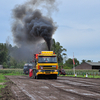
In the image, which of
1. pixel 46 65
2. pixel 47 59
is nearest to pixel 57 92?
pixel 46 65

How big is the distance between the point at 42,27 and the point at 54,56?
23.8 feet

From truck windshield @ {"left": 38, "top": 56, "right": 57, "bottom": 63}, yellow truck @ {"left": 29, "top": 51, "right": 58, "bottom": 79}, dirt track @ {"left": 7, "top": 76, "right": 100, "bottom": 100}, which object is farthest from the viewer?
truck windshield @ {"left": 38, "top": 56, "right": 57, "bottom": 63}

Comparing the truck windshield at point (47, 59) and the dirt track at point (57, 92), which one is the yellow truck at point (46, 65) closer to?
the truck windshield at point (47, 59)

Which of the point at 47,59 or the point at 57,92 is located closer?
the point at 57,92

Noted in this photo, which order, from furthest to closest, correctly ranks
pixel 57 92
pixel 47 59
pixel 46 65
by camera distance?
pixel 47 59, pixel 46 65, pixel 57 92

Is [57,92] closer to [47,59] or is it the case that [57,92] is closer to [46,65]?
→ [46,65]

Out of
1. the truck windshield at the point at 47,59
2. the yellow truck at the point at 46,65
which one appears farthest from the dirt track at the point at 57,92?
the truck windshield at the point at 47,59

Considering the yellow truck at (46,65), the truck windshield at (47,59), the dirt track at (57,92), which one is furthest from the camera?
the truck windshield at (47,59)

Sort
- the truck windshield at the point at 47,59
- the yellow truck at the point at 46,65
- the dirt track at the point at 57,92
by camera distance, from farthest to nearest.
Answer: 1. the truck windshield at the point at 47,59
2. the yellow truck at the point at 46,65
3. the dirt track at the point at 57,92

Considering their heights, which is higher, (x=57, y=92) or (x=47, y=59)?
(x=47, y=59)

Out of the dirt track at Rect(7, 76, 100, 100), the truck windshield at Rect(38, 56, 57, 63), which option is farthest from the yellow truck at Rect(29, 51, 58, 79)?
the dirt track at Rect(7, 76, 100, 100)

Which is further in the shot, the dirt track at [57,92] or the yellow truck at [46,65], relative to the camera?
the yellow truck at [46,65]

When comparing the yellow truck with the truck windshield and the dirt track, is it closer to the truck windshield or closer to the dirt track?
the truck windshield

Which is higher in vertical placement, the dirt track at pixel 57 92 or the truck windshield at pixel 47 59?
the truck windshield at pixel 47 59
